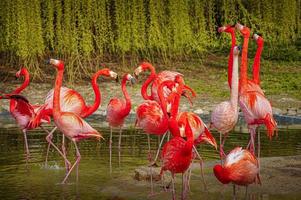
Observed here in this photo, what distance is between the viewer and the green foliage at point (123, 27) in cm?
1356

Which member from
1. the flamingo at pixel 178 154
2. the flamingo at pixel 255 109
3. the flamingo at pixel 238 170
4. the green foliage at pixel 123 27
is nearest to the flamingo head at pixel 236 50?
the flamingo at pixel 255 109

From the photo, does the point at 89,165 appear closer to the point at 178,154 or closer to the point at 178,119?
the point at 178,119

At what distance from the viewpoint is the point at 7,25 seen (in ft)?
44.6

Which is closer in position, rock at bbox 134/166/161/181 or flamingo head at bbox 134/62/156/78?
rock at bbox 134/166/161/181

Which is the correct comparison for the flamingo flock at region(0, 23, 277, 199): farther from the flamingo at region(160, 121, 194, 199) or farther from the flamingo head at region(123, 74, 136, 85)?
the flamingo head at region(123, 74, 136, 85)

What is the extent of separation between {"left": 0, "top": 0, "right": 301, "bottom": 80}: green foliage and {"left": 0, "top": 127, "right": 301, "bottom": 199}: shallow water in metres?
3.02

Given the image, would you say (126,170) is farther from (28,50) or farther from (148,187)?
(28,50)

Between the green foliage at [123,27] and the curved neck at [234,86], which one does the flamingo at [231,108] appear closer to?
the curved neck at [234,86]

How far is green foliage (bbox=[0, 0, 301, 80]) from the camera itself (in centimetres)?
1356

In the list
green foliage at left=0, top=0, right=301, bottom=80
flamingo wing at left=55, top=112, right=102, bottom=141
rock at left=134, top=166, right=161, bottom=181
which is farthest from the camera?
green foliage at left=0, top=0, right=301, bottom=80

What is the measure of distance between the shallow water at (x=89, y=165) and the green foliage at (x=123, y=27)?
3.02 meters

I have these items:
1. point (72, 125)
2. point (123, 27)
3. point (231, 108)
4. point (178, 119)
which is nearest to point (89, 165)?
point (72, 125)

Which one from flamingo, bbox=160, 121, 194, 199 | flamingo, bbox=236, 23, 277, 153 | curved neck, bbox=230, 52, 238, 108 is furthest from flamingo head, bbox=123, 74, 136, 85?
flamingo, bbox=160, 121, 194, 199

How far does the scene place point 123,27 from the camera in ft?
47.3
